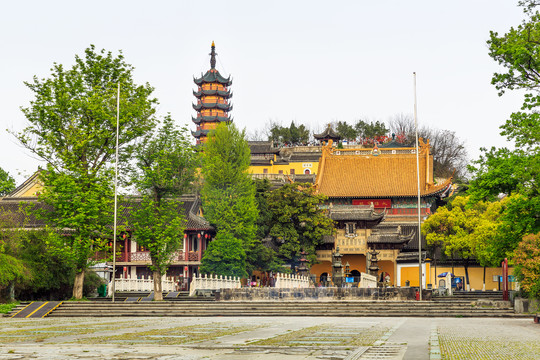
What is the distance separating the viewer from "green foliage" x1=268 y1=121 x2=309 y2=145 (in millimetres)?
107875

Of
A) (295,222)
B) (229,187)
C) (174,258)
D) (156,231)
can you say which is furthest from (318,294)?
(295,222)

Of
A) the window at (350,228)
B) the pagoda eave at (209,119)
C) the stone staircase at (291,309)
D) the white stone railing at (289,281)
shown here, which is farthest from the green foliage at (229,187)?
the pagoda eave at (209,119)

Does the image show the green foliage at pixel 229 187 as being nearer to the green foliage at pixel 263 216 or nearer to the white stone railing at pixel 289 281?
the green foliage at pixel 263 216

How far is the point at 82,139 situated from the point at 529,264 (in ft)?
67.2

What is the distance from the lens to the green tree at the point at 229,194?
4625 cm

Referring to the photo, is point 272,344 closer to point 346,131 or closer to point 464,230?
point 464,230

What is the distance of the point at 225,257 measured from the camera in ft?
149

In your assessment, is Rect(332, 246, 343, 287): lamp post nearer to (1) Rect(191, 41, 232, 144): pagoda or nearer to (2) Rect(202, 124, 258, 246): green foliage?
(2) Rect(202, 124, 258, 246): green foliage

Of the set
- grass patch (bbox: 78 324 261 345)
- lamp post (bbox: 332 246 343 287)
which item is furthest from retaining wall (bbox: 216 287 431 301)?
grass patch (bbox: 78 324 261 345)

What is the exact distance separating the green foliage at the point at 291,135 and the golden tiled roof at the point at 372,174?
129ft

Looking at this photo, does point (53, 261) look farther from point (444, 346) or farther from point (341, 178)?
point (341, 178)

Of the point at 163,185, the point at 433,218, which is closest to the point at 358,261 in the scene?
the point at 433,218

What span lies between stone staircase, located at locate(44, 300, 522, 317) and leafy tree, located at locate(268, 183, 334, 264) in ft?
78.4

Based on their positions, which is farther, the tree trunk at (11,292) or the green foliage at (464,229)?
the green foliage at (464,229)
